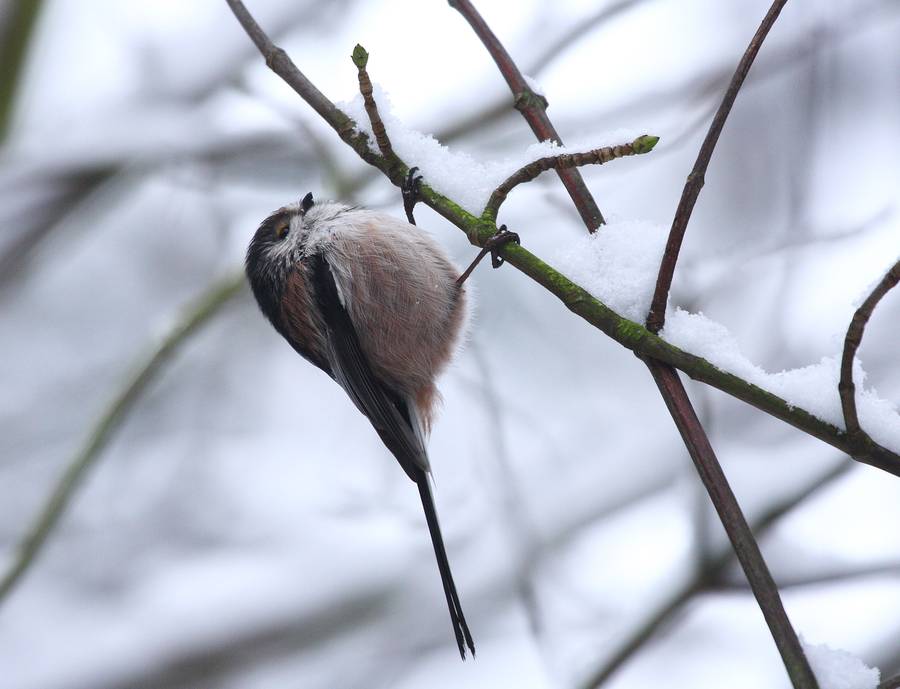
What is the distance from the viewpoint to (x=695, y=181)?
1231 mm

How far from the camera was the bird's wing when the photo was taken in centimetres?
239

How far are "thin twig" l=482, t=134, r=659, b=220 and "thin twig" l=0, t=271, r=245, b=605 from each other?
2.11 metres

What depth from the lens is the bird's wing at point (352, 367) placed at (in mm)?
2393

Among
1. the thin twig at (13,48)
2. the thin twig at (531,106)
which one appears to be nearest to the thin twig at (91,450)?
the thin twig at (13,48)

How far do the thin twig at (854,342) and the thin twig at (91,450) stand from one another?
2681 millimetres

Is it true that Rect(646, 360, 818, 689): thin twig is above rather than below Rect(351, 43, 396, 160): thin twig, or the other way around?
below

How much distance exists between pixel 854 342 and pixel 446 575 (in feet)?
3.56

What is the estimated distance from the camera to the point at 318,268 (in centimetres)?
247

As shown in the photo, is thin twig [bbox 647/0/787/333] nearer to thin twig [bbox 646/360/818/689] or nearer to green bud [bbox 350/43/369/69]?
thin twig [bbox 646/360/818/689]

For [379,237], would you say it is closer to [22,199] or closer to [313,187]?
[313,187]

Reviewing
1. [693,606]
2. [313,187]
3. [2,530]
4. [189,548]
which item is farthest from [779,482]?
[2,530]

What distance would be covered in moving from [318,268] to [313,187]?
1644mm

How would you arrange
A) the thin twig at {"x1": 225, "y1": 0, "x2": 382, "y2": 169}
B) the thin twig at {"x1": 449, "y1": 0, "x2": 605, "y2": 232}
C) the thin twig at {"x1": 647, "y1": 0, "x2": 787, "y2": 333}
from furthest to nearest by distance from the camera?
the thin twig at {"x1": 225, "y1": 0, "x2": 382, "y2": 169}
the thin twig at {"x1": 449, "y1": 0, "x2": 605, "y2": 232}
the thin twig at {"x1": 647, "y1": 0, "x2": 787, "y2": 333}

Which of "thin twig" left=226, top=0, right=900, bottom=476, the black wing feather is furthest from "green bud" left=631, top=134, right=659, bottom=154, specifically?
the black wing feather
